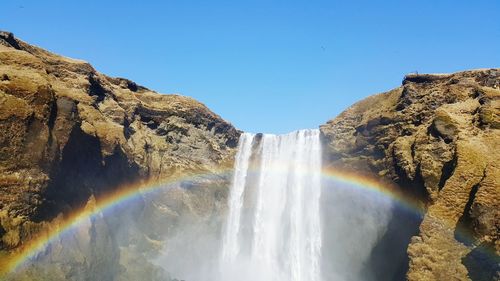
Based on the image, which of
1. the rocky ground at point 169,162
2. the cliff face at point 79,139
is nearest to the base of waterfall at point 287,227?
the rocky ground at point 169,162

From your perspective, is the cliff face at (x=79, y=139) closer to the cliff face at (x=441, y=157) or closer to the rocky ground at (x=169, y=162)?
the rocky ground at (x=169, y=162)

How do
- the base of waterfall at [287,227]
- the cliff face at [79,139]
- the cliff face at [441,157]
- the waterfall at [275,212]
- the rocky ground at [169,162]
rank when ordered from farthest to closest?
the waterfall at [275,212] < the base of waterfall at [287,227] < the cliff face at [441,157] < the rocky ground at [169,162] < the cliff face at [79,139]

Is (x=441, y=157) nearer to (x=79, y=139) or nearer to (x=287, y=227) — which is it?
(x=287, y=227)

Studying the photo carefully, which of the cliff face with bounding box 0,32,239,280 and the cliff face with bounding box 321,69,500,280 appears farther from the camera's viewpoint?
the cliff face with bounding box 321,69,500,280

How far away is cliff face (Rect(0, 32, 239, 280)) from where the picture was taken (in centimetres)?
3203

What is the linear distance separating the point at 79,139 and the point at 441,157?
103 ft

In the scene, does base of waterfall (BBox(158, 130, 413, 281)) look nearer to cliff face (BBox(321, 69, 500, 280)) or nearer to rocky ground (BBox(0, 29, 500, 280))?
rocky ground (BBox(0, 29, 500, 280))

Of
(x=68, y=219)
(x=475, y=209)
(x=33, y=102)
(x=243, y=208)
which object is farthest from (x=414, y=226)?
(x=33, y=102)

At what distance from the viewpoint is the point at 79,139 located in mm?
40375

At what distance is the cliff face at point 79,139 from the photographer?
1261 inches

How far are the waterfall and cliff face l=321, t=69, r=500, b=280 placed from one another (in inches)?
236

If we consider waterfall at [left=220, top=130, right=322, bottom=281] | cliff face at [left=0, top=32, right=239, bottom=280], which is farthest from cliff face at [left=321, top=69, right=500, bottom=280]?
cliff face at [left=0, top=32, right=239, bottom=280]

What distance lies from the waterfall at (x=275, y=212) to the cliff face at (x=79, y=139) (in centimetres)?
434

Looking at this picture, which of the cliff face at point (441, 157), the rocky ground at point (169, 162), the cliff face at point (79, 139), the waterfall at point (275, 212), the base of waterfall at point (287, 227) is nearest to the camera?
the cliff face at point (79, 139)
